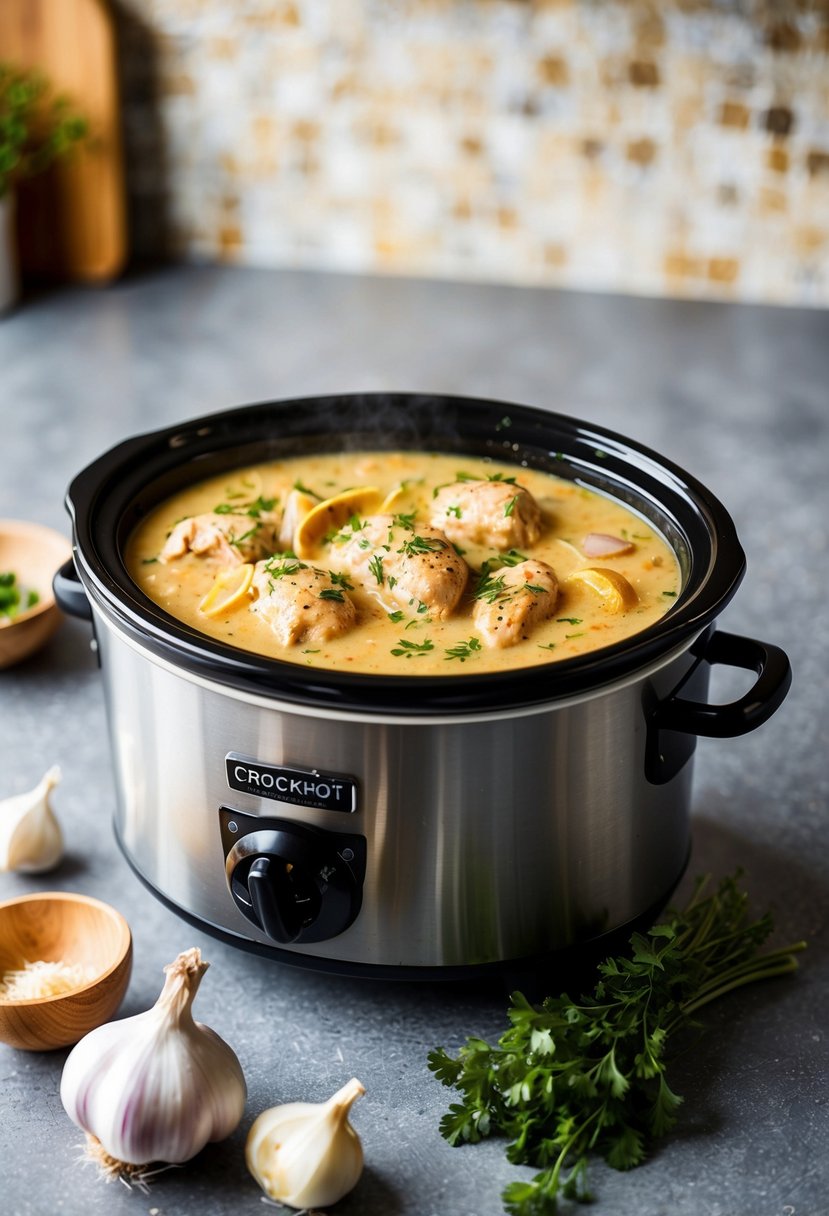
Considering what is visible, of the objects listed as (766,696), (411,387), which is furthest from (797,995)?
(411,387)

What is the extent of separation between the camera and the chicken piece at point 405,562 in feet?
5.60

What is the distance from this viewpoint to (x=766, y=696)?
1575 millimetres

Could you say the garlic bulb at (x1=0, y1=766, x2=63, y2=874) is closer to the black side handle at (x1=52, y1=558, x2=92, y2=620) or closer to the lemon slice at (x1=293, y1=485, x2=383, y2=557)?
the black side handle at (x1=52, y1=558, x2=92, y2=620)

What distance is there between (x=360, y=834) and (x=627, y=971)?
357 millimetres

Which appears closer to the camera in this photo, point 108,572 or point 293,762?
point 293,762

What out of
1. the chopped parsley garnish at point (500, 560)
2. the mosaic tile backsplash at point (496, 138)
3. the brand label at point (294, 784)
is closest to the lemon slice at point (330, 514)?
the chopped parsley garnish at point (500, 560)

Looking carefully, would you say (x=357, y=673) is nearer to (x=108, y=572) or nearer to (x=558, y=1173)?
(x=108, y=572)

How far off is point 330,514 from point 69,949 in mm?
680

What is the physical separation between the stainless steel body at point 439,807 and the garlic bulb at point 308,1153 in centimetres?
23

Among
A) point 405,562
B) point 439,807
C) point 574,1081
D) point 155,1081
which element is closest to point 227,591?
point 405,562

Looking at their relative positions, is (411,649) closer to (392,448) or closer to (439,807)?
(439,807)

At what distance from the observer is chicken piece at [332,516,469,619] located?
67.2 inches

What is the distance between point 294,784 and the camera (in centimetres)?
150

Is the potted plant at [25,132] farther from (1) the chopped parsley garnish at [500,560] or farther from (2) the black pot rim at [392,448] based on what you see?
(1) the chopped parsley garnish at [500,560]
